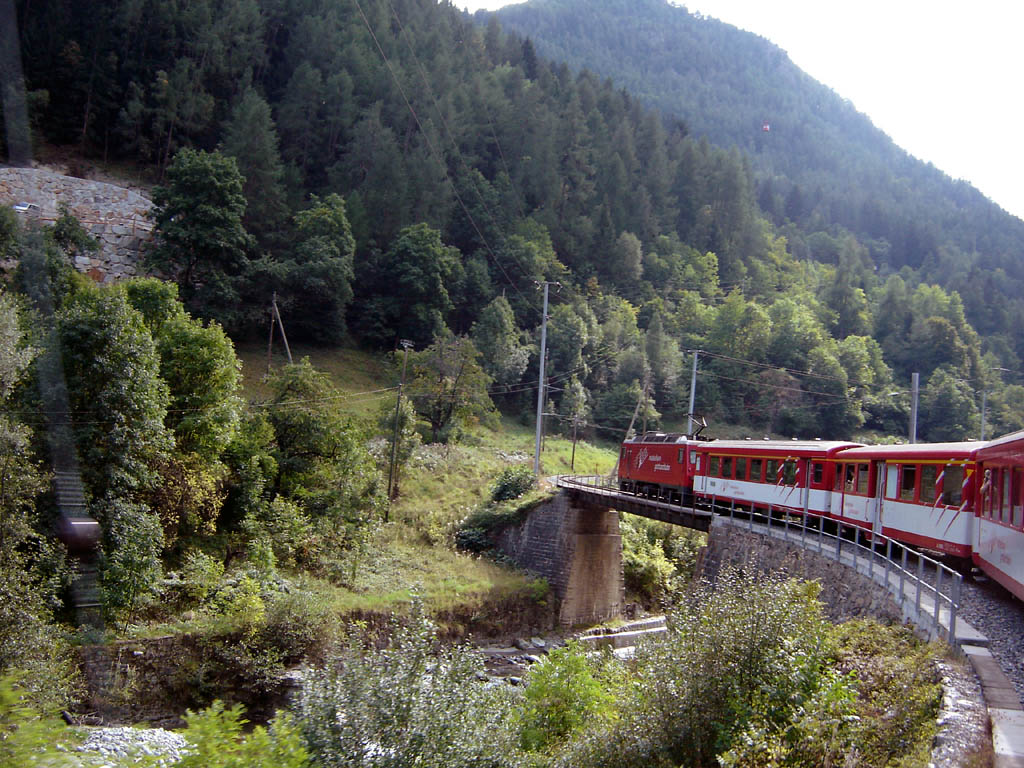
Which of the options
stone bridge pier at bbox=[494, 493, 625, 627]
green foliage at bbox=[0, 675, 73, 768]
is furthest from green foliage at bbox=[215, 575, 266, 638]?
green foliage at bbox=[0, 675, 73, 768]

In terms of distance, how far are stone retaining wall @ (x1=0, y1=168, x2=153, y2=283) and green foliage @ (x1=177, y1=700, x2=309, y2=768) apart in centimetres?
3750

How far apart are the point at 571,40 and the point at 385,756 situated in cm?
19325

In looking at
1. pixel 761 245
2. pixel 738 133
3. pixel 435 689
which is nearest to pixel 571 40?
pixel 738 133

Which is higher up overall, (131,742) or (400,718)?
(400,718)

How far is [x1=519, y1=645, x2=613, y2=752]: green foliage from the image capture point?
13.7 meters

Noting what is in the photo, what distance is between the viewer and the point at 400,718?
393 inches

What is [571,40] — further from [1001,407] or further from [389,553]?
[389,553]

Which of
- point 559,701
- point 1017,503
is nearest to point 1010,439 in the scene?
point 1017,503

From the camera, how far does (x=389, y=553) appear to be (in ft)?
90.5

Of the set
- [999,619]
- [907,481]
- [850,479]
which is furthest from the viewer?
[850,479]

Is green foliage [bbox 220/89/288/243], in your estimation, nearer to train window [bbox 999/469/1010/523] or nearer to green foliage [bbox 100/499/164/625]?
green foliage [bbox 100/499/164/625]

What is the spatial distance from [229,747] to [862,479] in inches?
603

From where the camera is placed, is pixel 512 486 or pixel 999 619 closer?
pixel 999 619

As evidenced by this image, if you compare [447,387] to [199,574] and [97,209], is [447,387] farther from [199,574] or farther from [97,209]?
[97,209]
